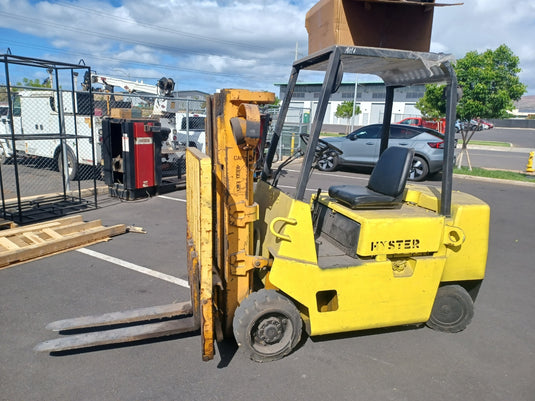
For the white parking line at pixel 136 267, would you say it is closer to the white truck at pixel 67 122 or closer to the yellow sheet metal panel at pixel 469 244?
the yellow sheet metal panel at pixel 469 244

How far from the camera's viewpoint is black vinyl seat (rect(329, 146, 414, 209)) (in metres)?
3.60

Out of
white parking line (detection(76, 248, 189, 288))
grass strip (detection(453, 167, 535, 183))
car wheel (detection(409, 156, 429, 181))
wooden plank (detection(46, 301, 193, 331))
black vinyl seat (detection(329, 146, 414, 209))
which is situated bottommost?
white parking line (detection(76, 248, 189, 288))

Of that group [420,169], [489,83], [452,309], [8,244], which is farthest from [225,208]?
[489,83]

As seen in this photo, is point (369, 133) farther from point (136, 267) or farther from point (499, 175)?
point (136, 267)

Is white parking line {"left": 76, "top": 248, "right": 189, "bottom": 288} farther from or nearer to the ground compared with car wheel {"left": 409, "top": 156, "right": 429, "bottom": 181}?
nearer to the ground

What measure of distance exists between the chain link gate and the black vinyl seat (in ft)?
18.1

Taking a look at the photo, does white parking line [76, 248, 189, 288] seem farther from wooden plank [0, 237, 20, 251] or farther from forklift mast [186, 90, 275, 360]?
forklift mast [186, 90, 275, 360]

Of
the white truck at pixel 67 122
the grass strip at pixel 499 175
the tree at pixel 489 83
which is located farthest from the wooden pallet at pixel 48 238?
the tree at pixel 489 83

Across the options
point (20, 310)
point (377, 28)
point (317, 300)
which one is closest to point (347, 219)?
point (317, 300)

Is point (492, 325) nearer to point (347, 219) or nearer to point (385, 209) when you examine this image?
point (385, 209)

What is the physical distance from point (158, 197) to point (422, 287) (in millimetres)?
7197

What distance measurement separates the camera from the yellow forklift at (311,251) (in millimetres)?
3051

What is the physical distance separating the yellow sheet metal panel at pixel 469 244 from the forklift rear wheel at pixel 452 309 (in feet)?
0.44

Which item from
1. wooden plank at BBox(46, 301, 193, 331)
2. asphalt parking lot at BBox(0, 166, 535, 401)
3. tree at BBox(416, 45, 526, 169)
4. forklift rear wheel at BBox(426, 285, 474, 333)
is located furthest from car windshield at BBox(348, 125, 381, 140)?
wooden plank at BBox(46, 301, 193, 331)
